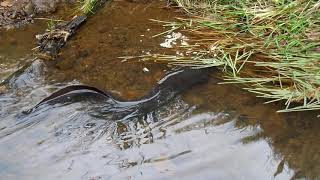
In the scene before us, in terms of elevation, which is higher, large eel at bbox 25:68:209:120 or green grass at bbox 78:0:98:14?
green grass at bbox 78:0:98:14

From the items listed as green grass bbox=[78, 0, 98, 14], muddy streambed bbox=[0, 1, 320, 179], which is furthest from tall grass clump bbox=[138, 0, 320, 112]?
green grass bbox=[78, 0, 98, 14]

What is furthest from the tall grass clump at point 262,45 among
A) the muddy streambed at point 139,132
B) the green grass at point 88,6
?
the green grass at point 88,6

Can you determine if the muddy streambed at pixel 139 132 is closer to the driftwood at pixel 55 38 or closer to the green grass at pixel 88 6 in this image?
the driftwood at pixel 55 38

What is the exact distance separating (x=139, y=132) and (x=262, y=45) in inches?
55.1

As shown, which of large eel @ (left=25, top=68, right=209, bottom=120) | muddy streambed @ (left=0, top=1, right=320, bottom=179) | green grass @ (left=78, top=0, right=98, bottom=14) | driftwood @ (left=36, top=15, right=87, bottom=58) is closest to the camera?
muddy streambed @ (left=0, top=1, right=320, bottom=179)

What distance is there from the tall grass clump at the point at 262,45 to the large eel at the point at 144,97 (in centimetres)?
16

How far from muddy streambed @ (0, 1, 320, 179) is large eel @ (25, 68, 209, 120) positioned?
0.20 feet

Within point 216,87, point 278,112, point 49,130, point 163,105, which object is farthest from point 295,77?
point 49,130

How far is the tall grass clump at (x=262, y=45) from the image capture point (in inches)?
131

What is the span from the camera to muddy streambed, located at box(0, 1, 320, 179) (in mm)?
2756

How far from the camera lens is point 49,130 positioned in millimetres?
3041

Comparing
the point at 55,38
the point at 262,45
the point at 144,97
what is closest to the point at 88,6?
the point at 55,38

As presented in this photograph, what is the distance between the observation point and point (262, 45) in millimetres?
3750

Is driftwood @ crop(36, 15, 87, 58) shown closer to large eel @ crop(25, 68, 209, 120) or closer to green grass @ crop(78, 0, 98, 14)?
green grass @ crop(78, 0, 98, 14)
